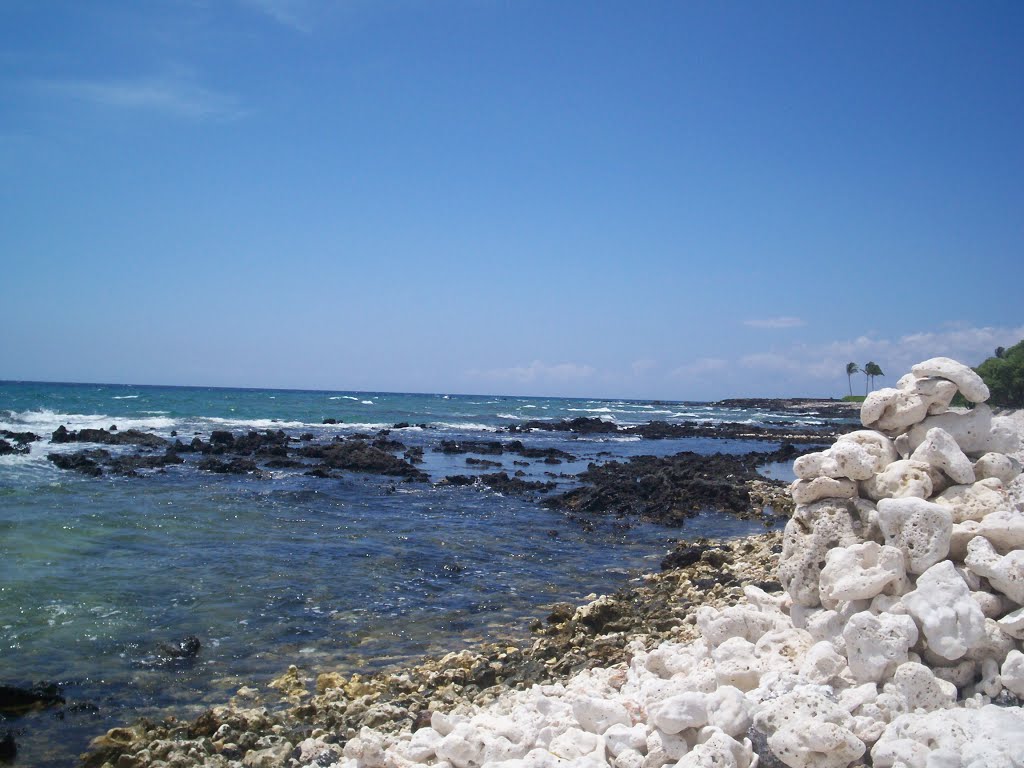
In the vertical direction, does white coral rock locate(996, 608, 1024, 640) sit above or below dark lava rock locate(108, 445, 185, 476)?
above

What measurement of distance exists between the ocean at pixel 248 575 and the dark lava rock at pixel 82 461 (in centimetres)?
42

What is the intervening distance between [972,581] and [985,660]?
0.68 metres

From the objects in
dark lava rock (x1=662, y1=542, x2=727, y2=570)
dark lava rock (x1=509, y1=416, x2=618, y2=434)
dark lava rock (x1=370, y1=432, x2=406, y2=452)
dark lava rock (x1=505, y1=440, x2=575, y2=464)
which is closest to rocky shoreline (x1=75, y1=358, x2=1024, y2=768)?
dark lava rock (x1=662, y1=542, x2=727, y2=570)

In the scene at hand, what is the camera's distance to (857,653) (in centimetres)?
506

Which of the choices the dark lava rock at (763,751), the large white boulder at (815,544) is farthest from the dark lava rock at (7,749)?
the large white boulder at (815,544)

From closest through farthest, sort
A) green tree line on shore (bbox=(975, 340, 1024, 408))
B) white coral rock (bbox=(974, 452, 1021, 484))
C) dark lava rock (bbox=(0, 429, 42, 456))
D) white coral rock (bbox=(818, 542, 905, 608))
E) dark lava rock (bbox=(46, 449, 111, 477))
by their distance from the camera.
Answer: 1. white coral rock (bbox=(818, 542, 905, 608))
2. white coral rock (bbox=(974, 452, 1021, 484))
3. dark lava rock (bbox=(46, 449, 111, 477))
4. dark lava rock (bbox=(0, 429, 42, 456))
5. green tree line on shore (bbox=(975, 340, 1024, 408))

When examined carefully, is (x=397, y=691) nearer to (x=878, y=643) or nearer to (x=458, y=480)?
(x=878, y=643)

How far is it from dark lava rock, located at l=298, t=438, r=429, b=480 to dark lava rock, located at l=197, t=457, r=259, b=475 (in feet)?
9.05

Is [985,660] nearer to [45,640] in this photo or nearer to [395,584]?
[395,584]

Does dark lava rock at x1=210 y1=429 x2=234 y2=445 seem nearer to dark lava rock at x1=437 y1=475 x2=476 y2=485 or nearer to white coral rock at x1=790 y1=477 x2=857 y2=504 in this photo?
dark lava rock at x1=437 y1=475 x2=476 y2=485

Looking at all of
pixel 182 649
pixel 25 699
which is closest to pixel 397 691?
pixel 182 649

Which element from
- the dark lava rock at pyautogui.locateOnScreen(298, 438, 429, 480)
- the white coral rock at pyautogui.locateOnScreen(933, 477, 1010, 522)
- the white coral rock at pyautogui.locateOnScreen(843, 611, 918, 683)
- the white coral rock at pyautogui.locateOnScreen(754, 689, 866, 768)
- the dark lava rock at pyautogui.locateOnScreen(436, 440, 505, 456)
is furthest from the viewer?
the dark lava rock at pyautogui.locateOnScreen(436, 440, 505, 456)

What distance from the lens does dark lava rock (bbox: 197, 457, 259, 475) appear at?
2450 cm

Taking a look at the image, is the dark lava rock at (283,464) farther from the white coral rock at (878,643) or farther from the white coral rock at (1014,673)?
the white coral rock at (1014,673)
